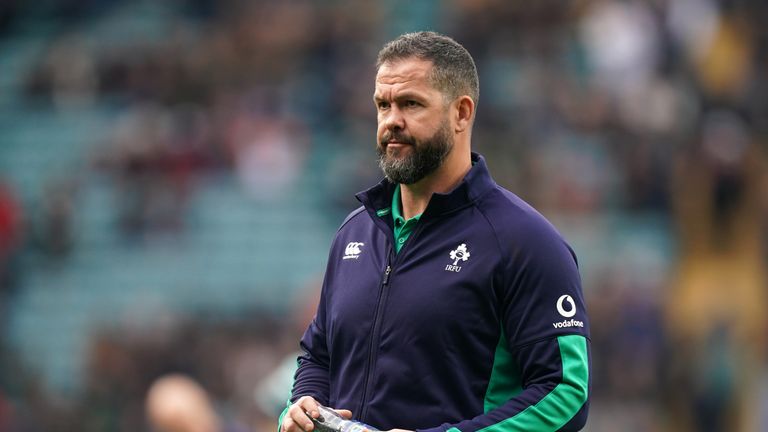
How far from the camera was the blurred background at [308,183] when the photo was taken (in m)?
13.1

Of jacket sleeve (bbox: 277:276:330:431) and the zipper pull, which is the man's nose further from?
jacket sleeve (bbox: 277:276:330:431)

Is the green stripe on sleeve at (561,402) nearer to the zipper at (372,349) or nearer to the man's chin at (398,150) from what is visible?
the zipper at (372,349)

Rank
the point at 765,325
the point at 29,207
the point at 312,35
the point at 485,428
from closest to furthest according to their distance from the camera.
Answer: the point at 485,428, the point at 765,325, the point at 29,207, the point at 312,35

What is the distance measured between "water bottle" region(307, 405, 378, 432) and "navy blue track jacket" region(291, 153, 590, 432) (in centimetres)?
9

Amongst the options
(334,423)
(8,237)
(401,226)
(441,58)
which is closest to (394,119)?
(441,58)

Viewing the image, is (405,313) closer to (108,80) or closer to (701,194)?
(701,194)

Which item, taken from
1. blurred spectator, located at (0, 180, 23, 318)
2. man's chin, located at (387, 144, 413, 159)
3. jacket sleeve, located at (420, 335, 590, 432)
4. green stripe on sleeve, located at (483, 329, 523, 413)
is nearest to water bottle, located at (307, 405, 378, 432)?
jacket sleeve, located at (420, 335, 590, 432)

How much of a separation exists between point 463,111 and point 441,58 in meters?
0.17

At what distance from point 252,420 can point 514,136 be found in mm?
4352

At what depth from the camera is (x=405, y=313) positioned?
3980 millimetres

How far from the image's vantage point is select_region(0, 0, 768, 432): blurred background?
13.1 meters

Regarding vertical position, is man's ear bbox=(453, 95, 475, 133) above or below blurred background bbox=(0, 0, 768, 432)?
above

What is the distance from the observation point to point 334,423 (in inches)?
155

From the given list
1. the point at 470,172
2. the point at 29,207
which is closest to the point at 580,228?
the point at 29,207
